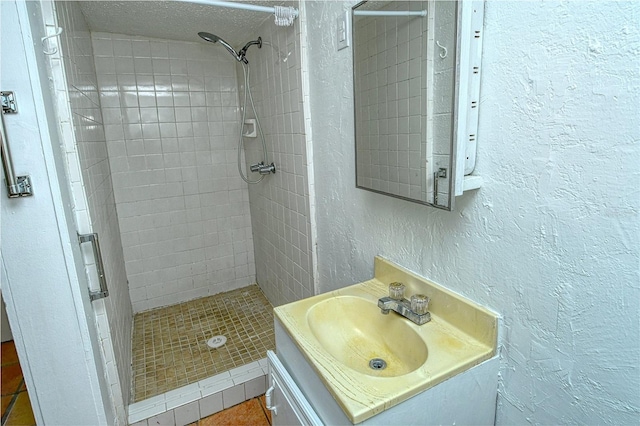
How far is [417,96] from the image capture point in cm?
94

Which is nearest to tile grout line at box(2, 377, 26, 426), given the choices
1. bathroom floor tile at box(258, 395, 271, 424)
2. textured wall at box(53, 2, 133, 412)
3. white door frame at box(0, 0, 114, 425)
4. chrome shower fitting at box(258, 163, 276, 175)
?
textured wall at box(53, 2, 133, 412)

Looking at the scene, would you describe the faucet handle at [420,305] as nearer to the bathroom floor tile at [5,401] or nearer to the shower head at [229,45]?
the shower head at [229,45]

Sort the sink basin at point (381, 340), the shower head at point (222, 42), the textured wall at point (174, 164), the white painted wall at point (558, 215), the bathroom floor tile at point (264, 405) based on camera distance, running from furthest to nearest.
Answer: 1. the textured wall at point (174, 164)
2. the shower head at point (222, 42)
3. the bathroom floor tile at point (264, 405)
4. the sink basin at point (381, 340)
5. the white painted wall at point (558, 215)

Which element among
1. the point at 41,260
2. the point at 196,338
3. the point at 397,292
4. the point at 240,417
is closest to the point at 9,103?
the point at 41,260

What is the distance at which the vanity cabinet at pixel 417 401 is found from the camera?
77 centimetres

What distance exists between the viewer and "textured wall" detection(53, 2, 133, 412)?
1.19 metres

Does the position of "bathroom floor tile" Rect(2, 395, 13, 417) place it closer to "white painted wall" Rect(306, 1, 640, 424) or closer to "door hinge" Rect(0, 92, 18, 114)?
"door hinge" Rect(0, 92, 18, 114)

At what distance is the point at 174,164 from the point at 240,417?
1619mm

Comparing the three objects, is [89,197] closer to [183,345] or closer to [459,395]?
[183,345]

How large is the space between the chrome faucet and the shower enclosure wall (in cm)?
69

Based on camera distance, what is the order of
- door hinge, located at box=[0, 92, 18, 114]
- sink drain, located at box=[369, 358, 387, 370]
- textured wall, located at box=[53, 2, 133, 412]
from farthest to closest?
textured wall, located at box=[53, 2, 133, 412], sink drain, located at box=[369, 358, 387, 370], door hinge, located at box=[0, 92, 18, 114]

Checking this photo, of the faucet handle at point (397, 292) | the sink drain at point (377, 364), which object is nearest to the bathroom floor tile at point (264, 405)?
the sink drain at point (377, 364)

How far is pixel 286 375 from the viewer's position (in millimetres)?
1001

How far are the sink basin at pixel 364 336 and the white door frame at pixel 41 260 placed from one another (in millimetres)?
750
